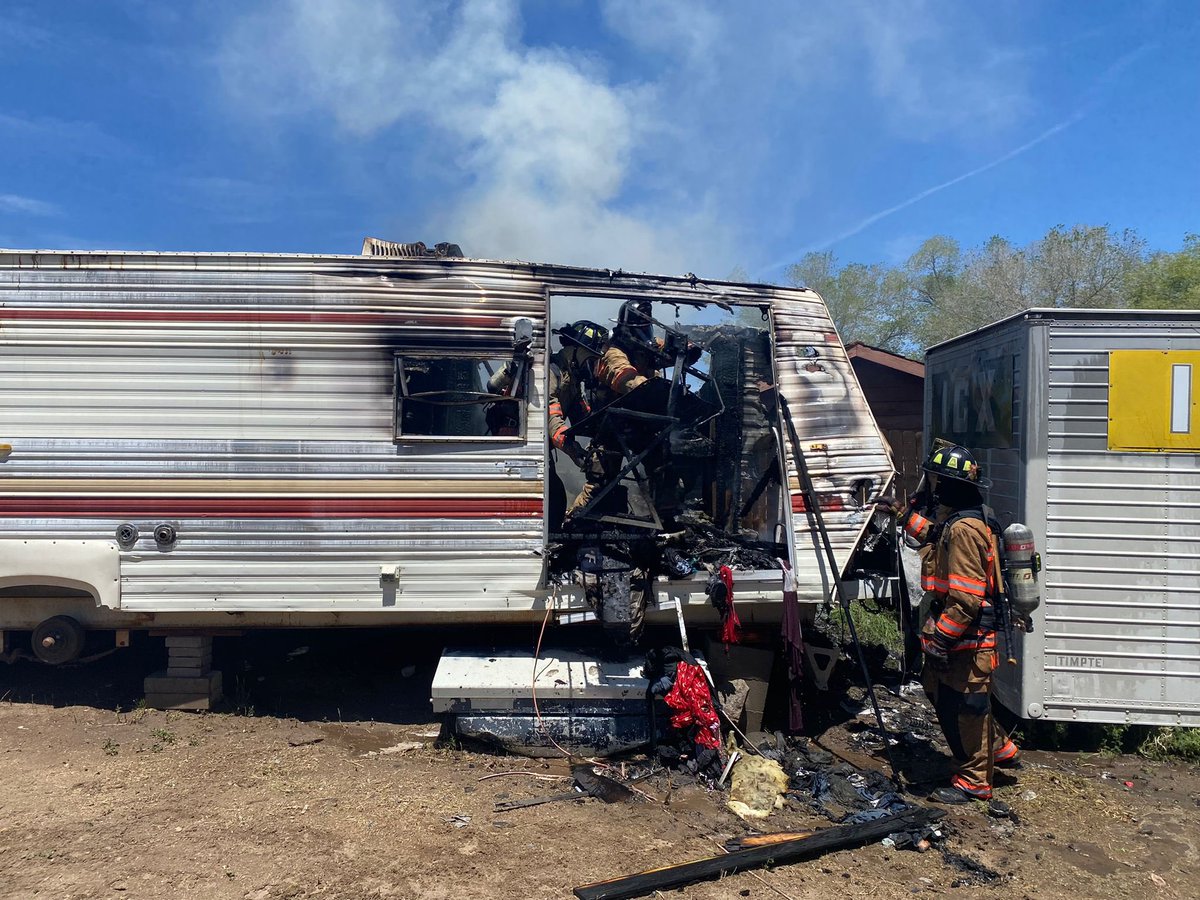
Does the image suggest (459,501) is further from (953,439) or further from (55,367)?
(953,439)

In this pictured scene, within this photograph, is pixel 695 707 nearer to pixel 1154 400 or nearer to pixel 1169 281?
pixel 1154 400

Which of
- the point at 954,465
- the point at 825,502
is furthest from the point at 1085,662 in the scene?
the point at 825,502

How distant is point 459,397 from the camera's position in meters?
5.26

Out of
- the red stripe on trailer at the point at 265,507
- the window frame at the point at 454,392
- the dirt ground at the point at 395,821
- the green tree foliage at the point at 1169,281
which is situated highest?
the green tree foliage at the point at 1169,281

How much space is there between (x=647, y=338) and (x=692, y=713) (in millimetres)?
2852

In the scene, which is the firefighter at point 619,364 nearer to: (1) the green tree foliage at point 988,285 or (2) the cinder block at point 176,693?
(2) the cinder block at point 176,693

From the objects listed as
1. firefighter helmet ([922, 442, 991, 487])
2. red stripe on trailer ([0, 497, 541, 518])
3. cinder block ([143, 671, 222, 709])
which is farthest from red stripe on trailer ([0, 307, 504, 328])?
firefighter helmet ([922, 442, 991, 487])

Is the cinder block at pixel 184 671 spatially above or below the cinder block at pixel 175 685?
above

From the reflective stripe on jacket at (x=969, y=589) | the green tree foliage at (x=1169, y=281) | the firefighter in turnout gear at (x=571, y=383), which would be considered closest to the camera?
the reflective stripe on jacket at (x=969, y=589)

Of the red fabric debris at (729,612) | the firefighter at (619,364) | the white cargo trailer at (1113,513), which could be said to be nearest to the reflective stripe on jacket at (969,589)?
the white cargo trailer at (1113,513)

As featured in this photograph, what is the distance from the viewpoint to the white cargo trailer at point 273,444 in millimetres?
5070

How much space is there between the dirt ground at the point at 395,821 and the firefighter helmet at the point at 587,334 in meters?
3.10

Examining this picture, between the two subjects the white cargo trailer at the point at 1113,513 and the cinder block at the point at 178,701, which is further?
the cinder block at the point at 178,701

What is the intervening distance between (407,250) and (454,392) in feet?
4.27
